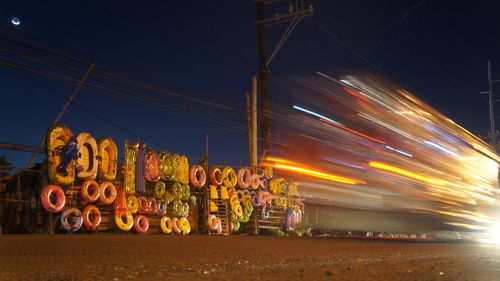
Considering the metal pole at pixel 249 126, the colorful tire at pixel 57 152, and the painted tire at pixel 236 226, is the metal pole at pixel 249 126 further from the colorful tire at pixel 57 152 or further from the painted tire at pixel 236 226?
the colorful tire at pixel 57 152

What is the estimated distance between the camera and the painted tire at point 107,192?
18641 mm

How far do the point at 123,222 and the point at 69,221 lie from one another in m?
2.50

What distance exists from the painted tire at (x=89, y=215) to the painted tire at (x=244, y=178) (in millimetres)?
9466

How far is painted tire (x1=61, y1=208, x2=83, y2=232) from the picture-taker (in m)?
17.2

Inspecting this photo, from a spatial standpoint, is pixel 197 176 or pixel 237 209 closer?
pixel 197 176

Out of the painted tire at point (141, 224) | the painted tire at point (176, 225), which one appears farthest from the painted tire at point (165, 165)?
the painted tire at point (141, 224)

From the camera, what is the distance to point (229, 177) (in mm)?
26172

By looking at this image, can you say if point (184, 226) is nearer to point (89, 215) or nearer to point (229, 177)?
point (229, 177)

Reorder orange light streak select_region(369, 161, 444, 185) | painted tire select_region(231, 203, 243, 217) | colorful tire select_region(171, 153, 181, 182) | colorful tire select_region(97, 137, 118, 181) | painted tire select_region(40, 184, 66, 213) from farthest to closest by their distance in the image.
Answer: orange light streak select_region(369, 161, 444, 185)
painted tire select_region(231, 203, 243, 217)
colorful tire select_region(171, 153, 181, 182)
colorful tire select_region(97, 137, 118, 181)
painted tire select_region(40, 184, 66, 213)

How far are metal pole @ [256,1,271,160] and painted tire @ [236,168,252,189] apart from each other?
1613mm

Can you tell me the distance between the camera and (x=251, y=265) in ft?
29.4

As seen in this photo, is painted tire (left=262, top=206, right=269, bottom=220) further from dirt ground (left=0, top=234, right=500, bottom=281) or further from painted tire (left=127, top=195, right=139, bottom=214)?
dirt ground (left=0, top=234, right=500, bottom=281)

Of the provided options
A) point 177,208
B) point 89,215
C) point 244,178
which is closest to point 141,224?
point 177,208

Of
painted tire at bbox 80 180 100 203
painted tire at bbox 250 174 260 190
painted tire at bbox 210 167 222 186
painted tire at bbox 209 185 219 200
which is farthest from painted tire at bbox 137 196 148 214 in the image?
painted tire at bbox 250 174 260 190
